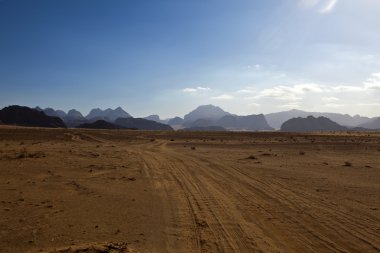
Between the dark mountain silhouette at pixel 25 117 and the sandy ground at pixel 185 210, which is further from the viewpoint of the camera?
the dark mountain silhouette at pixel 25 117

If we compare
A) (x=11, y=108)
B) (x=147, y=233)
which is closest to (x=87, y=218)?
(x=147, y=233)

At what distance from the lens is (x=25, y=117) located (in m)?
144

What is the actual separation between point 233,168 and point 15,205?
1197 centimetres

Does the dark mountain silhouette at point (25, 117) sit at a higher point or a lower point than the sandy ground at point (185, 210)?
higher

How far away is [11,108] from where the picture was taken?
146125 millimetres

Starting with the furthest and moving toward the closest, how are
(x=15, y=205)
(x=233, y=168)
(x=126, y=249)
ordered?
(x=233, y=168), (x=15, y=205), (x=126, y=249)

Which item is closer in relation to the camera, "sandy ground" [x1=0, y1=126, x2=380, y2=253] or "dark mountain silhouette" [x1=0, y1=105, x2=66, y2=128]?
"sandy ground" [x1=0, y1=126, x2=380, y2=253]

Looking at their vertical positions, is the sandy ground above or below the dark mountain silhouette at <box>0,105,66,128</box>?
below

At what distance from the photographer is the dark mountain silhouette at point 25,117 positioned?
140 metres

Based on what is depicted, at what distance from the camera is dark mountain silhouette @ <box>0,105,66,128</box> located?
14025cm

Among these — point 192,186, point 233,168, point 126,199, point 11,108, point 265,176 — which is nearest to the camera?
point 126,199

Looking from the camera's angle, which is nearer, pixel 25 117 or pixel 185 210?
pixel 185 210

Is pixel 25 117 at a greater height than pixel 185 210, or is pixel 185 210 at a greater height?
pixel 25 117

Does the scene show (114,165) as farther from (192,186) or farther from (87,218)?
(87,218)
